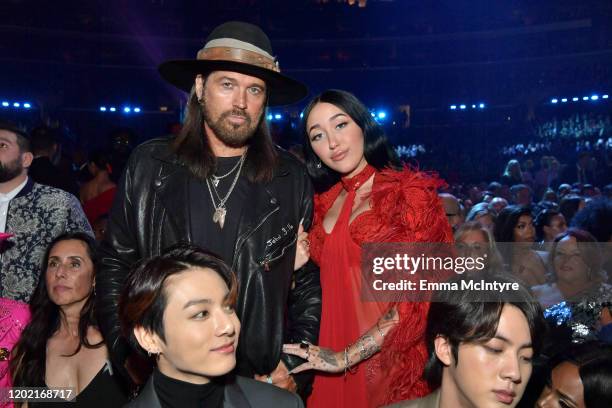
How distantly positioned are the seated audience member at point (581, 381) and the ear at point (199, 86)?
1659 mm

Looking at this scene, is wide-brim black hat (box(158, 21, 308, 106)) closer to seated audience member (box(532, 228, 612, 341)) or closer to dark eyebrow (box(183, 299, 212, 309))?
dark eyebrow (box(183, 299, 212, 309))

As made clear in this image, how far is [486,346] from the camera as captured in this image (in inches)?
81.3

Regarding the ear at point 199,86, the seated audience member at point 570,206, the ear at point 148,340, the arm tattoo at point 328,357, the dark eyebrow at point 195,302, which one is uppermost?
the seated audience member at point 570,206

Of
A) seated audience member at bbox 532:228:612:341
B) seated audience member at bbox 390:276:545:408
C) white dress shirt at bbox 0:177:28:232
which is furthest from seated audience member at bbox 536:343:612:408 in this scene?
white dress shirt at bbox 0:177:28:232

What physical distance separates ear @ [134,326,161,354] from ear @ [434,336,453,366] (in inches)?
34.8

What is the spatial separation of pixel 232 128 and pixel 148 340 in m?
0.83

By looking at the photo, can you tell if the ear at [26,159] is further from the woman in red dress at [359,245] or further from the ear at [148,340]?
the ear at [148,340]

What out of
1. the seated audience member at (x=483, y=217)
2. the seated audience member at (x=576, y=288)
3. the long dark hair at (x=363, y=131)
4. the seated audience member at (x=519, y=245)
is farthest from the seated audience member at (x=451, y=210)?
the long dark hair at (x=363, y=131)

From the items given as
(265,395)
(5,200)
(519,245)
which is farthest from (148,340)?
(519,245)

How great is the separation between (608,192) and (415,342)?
6387 millimetres

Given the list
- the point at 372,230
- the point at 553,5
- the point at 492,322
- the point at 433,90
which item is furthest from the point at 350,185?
the point at 553,5

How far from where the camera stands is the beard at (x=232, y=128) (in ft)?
7.90

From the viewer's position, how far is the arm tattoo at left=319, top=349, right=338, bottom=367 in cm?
Result: 251
